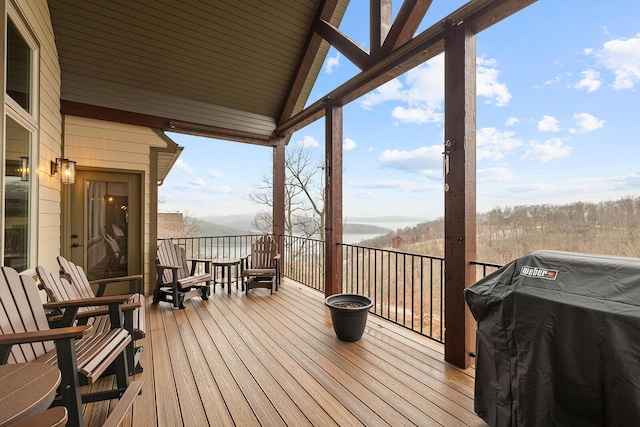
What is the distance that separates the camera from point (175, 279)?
13.5 ft

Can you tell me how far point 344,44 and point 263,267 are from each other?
3.77 m

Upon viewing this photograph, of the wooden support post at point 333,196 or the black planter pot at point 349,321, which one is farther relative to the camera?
the wooden support post at point 333,196

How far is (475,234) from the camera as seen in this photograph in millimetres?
2562

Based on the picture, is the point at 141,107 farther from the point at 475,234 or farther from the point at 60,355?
the point at 475,234

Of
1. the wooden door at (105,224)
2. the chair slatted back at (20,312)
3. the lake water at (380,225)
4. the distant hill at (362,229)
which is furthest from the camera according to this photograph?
the distant hill at (362,229)

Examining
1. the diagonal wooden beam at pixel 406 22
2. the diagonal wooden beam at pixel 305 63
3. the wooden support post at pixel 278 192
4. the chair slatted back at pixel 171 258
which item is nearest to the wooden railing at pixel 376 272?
the wooden support post at pixel 278 192

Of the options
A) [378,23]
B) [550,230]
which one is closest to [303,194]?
[378,23]

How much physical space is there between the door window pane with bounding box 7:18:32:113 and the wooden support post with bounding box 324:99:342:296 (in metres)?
3.23

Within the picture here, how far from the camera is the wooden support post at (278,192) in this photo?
5981 millimetres

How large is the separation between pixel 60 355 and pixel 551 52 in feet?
23.7

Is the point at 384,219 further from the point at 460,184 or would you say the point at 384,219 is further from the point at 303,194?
the point at 460,184

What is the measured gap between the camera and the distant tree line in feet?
9.30

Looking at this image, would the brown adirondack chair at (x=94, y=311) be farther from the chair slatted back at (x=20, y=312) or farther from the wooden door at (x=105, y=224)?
the wooden door at (x=105, y=224)

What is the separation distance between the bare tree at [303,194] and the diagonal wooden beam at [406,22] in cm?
748
